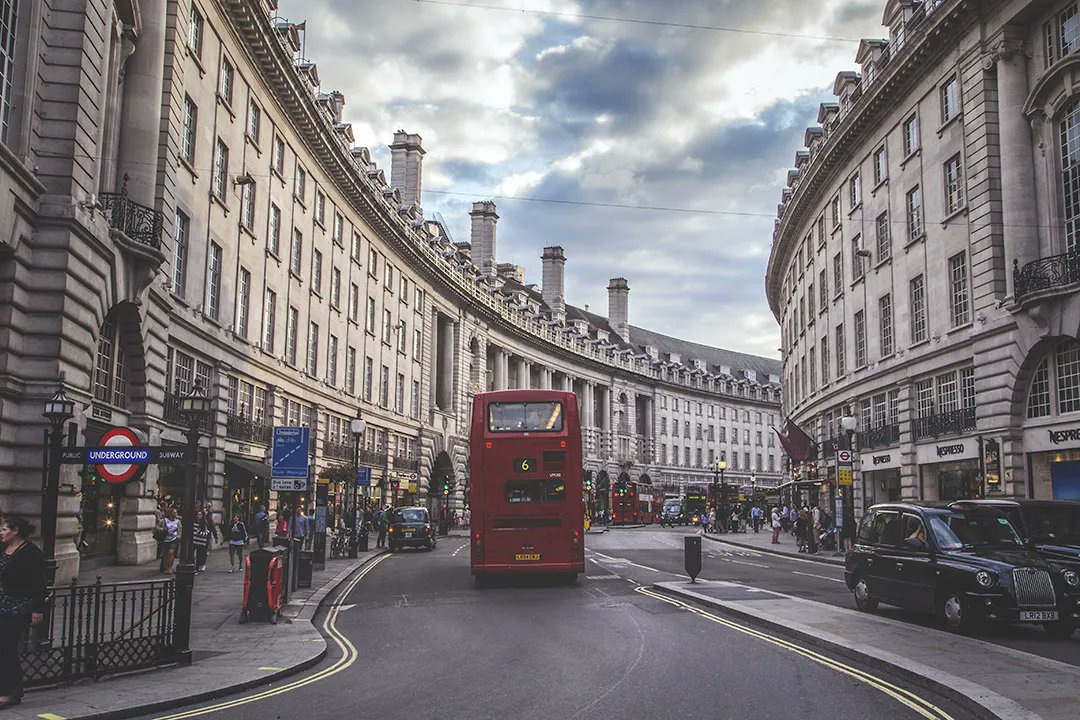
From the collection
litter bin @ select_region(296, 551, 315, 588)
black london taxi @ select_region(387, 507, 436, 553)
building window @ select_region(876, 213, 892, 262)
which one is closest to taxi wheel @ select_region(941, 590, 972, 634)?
litter bin @ select_region(296, 551, 315, 588)

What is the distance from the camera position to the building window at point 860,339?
42606mm

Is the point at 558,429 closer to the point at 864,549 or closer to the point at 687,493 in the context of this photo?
the point at 864,549

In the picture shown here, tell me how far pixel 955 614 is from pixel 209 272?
26.1 meters

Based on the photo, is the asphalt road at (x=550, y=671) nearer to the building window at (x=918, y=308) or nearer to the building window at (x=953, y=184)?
the building window at (x=953, y=184)

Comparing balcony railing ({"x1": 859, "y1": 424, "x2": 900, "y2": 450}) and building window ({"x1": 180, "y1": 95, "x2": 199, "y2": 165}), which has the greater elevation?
building window ({"x1": 180, "y1": 95, "x2": 199, "y2": 165})

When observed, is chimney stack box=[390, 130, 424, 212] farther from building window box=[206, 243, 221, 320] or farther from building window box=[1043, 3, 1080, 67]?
building window box=[1043, 3, 1080, 67]

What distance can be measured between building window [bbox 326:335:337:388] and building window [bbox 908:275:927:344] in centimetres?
2660

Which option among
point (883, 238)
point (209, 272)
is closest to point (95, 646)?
point (209, 272)

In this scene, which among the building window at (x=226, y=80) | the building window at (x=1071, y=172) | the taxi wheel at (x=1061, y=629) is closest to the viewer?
the taxi wheel at (x=1061, y=629)

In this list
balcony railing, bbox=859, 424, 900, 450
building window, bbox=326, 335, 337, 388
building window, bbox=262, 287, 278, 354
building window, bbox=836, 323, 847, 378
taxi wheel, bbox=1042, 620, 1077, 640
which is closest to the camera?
taxi wheel, bbox=1042, 620, 1077, 640

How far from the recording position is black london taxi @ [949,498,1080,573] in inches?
620

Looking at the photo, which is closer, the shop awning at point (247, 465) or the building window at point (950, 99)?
the building window at point (950, 99)

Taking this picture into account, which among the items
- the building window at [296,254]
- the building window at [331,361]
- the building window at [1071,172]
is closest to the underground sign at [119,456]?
the building window at [1071,172]

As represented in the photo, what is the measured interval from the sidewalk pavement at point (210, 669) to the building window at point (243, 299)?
1752 centimetres
